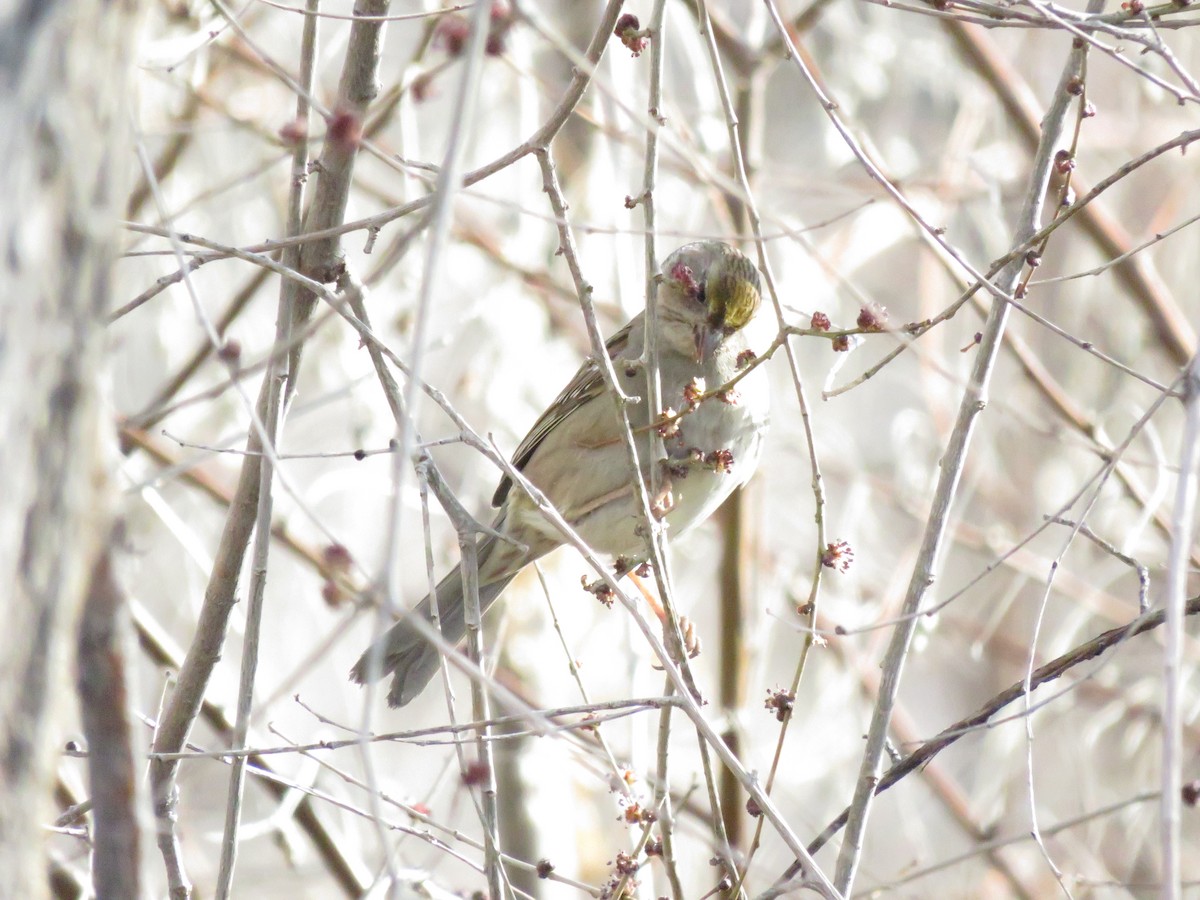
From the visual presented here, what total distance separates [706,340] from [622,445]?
592 mm

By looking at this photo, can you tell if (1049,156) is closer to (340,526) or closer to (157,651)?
(157,651)

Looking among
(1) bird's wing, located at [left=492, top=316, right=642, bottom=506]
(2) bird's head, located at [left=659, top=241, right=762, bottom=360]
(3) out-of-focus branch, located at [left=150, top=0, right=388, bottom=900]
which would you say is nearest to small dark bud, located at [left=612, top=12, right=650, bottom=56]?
(3) out-of-focus branch, located at [left=150, top=0, right=388, bottom=900]

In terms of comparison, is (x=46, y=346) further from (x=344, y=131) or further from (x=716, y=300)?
(x=716, y=300)

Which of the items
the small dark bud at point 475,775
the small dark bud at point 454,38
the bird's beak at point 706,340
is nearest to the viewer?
the small dark bud at point 475,775

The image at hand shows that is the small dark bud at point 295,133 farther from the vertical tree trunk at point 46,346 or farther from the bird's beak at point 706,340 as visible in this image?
the bird's beak at point 706,340

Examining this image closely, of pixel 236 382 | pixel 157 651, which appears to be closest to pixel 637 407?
pixel 157 651

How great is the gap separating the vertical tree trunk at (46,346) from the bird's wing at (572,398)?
11.7 feet

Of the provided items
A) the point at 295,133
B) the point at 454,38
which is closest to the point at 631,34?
the point at 454,38

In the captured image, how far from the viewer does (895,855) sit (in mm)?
10055

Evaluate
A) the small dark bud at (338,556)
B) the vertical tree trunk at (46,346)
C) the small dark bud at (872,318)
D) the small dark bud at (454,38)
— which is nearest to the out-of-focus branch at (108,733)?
the vertical tree trunk at (46,346)

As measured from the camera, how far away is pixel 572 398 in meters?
5.39

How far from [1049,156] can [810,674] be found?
6.04 m

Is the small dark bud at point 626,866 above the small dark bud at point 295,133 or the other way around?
the other way around

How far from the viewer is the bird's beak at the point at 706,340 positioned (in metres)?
5.00
